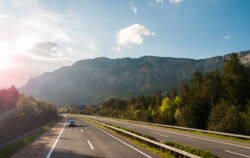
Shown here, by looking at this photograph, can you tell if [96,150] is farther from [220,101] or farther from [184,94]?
[184,94]

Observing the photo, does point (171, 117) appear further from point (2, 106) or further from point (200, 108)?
point (2, 106)

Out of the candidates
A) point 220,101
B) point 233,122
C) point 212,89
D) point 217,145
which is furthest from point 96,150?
point 212,89

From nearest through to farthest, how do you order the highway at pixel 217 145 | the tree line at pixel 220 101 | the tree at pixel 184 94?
the highway at pixel 217 145 < the tree line at pixel 220 101 < the tree at pixel 184 94

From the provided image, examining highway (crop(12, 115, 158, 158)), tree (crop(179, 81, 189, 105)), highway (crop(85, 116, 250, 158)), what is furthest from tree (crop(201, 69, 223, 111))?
highway (crop(12, 115, 158, 158))

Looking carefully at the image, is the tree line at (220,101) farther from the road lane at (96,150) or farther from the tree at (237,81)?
the road lane at (96,150)

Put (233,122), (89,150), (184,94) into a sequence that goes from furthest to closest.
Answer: (184,94) → (233,122) → (89,150)

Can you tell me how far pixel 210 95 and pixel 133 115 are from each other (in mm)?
38735

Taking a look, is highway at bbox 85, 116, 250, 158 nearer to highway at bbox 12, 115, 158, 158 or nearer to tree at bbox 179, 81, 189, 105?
highway at bbox 12, 115, 158, 158

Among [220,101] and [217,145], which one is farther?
[220,101]

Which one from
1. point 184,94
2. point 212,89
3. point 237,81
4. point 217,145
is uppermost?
point 237,81

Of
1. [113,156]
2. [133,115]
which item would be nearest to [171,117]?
[133,115]

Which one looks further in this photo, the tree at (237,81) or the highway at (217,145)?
the tree at (237,81)

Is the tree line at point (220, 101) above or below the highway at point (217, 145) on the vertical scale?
above

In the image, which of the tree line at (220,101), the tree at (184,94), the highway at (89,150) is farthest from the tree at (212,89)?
the highway at (89,150)
